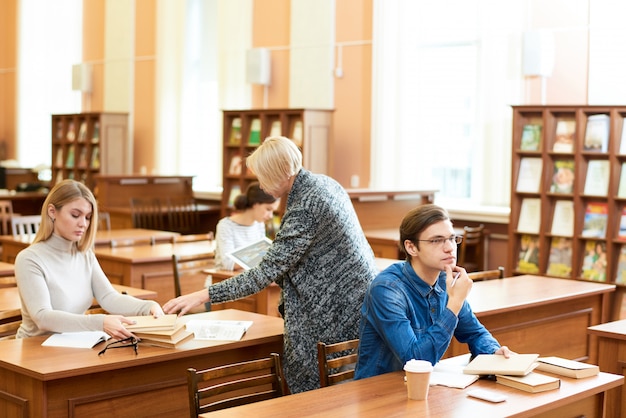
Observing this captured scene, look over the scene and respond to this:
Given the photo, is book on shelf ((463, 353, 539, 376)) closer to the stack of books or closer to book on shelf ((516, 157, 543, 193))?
the stack of books

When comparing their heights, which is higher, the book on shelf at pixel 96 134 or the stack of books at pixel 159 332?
the book on shelf at pixel 96 134

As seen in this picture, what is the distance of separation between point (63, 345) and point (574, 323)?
127 inches

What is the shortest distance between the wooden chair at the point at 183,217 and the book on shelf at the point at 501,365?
855cm

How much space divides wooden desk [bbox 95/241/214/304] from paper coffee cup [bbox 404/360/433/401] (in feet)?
12.7

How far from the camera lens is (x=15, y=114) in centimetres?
1697

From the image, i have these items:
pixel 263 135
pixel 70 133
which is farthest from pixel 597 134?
pixel 70 133

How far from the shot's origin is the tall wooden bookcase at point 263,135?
10.4 meters

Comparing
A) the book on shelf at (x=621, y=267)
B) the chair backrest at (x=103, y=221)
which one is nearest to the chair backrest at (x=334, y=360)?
the book on shelf at (x=621, y=267)

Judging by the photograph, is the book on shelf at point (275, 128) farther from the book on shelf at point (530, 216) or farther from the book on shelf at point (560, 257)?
the book on shelf at point (560, 257)

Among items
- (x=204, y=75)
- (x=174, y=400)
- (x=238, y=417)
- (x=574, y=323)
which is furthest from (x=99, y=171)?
(x=238, y=417)

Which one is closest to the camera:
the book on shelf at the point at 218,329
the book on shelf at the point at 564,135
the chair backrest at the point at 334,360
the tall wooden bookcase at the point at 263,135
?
the chair backrest at the point at 334,360

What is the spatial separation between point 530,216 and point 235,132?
14.1 feet

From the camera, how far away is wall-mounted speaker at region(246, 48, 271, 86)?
11672mm

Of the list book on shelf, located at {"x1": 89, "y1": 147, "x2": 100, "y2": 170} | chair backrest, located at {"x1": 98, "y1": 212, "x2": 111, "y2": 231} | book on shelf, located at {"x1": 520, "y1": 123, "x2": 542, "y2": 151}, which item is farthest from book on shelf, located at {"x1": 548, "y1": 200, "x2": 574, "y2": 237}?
book on shelf, located at {"x1": 89, "y1": 147, "x2": 100, "y2": 170}
